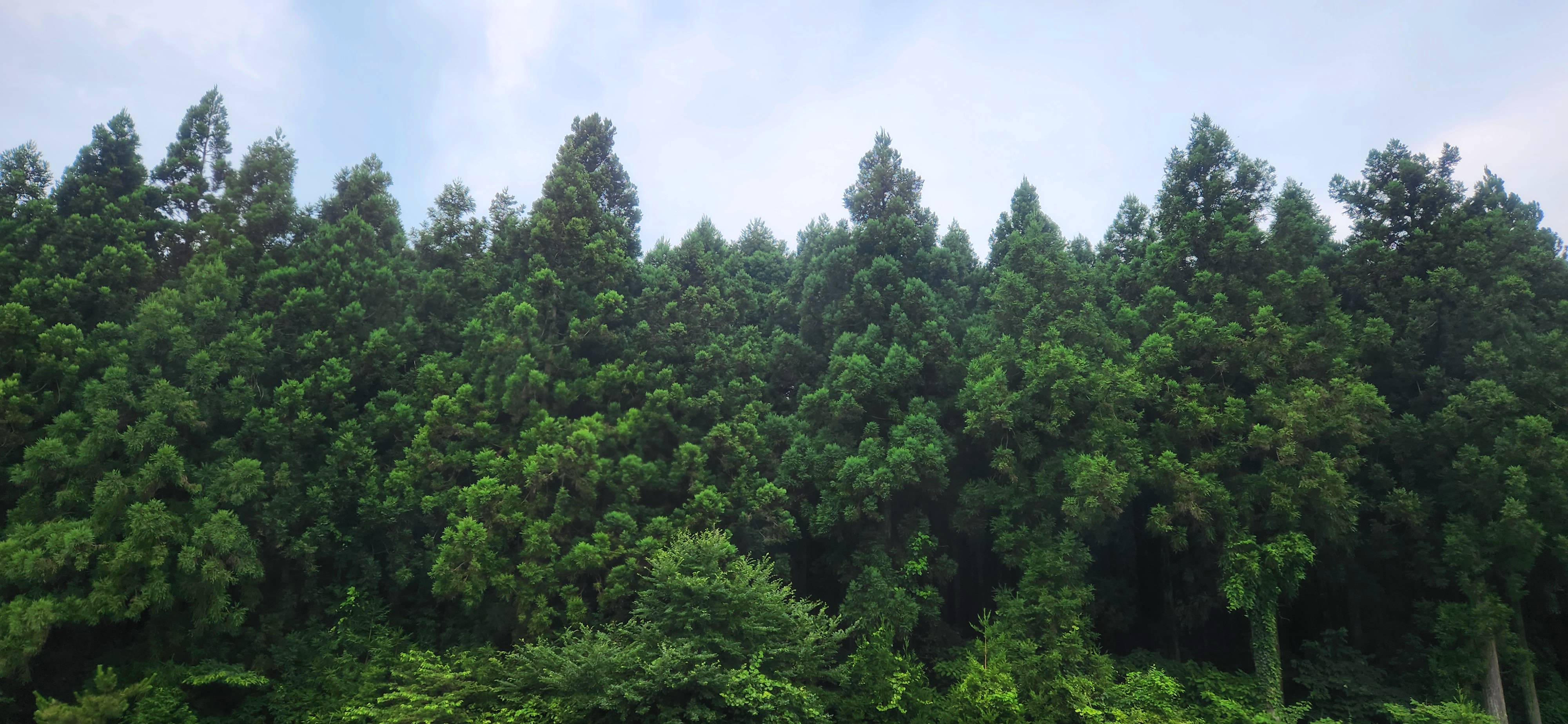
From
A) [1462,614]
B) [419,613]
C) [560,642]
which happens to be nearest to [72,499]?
[419,613]

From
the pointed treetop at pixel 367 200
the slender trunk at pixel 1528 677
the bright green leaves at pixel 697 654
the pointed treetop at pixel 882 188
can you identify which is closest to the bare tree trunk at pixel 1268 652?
the slender trunk at pixel 1528 677

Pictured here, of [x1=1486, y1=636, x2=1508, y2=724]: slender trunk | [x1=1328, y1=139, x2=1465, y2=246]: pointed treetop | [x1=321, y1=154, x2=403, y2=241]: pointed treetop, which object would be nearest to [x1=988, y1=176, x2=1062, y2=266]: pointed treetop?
[x1=1328, y1=139, x2=1465, y2=246]: pointed treetop

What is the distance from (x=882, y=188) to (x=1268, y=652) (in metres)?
13.0

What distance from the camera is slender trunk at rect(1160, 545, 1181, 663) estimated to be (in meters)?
16.5

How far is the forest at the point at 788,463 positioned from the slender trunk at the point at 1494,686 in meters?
0.08

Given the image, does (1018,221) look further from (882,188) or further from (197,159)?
(197,159)

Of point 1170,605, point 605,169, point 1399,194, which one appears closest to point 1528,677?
point 1170,605

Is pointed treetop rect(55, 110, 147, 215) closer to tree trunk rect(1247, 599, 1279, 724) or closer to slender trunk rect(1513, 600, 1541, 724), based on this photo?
tree trunk rect(1247, 599, 1279, 724)

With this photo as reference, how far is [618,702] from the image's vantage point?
447 inches

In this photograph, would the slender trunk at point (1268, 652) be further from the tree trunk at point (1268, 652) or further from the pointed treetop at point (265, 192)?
the pointed treetop at point (265, 192)

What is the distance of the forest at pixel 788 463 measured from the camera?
1301 cm

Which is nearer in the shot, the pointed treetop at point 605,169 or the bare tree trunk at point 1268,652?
the bare tree trunk at point 1268,652

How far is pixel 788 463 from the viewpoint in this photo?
16.4 m

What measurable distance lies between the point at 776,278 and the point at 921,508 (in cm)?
863
